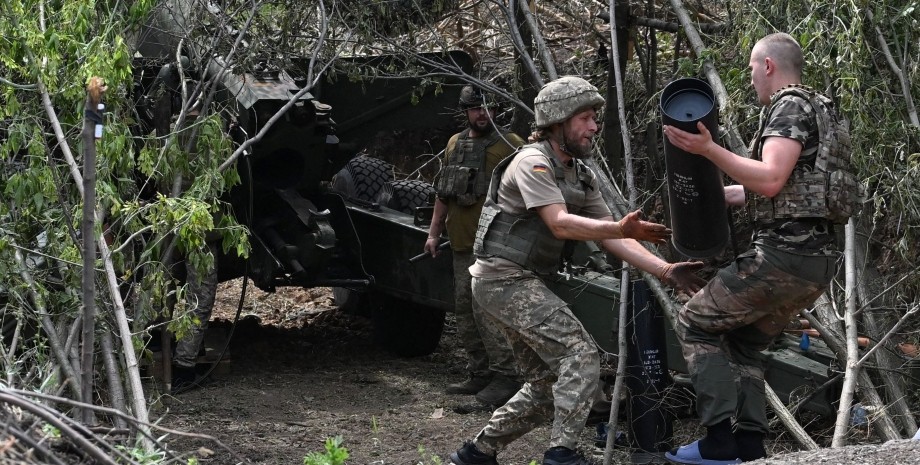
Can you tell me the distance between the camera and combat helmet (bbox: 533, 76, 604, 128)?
522 cm

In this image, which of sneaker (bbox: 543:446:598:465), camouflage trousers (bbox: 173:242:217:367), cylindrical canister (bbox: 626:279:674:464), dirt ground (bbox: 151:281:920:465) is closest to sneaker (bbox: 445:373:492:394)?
dirt ground (bbox: 151:281:920:465)

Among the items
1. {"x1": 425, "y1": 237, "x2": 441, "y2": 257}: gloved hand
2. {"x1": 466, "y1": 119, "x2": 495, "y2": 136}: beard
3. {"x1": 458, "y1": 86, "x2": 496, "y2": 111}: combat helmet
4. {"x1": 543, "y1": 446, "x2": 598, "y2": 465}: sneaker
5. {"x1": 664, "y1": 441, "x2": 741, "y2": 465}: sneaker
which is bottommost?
{"x1": 543, "y1": 446, "x2": 598, "y2": 465}: sneaker

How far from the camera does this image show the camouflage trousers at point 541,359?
513cm

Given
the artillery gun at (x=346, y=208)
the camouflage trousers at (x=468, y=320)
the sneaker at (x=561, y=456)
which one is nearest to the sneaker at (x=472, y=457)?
the sneaker at (x=561, y=456)

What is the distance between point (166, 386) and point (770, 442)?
3.23 metres

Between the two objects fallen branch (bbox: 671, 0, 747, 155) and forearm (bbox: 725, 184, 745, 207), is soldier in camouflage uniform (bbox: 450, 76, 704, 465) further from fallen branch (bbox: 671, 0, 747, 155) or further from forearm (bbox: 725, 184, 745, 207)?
fallen branch (bbox: 671, 0, 747, 155)

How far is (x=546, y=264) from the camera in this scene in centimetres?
540

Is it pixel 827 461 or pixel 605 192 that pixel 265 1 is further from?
pixel 827 461

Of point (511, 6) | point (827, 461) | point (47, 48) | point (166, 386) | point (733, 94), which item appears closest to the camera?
point (827, 461)

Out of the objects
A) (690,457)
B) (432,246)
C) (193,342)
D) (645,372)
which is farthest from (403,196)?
(690,457)

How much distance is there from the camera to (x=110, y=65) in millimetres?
5254

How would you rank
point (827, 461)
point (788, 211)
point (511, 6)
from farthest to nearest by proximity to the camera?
point (511, 6), point (788, 211), point (827, 461)

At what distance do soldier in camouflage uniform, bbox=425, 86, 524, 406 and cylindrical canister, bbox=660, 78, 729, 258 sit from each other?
103 inches

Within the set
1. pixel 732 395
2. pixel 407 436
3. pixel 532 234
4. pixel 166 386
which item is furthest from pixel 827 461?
pixel 166 386
